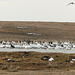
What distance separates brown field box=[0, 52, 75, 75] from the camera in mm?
22484

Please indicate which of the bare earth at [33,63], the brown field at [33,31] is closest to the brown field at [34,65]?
the bare earth at [33,63]

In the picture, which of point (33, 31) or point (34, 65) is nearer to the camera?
point (34, 65)

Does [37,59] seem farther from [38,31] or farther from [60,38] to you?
[38,31]

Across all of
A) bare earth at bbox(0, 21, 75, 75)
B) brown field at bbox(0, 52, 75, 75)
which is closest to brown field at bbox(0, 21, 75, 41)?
bare earth at bbox(0, 21, 75, 75)

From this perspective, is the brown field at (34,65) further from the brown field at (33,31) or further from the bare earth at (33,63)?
the brown field at (33,31)

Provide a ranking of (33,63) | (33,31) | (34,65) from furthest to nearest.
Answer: (33,31), (33,63), (34,65)

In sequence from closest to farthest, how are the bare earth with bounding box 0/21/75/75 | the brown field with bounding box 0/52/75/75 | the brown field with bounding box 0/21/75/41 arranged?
the brown field with bounding box 0/52/75/75 < the bare earth with bounding box 0/21/75/75 < the brown field with bounding box 0/21/75/41

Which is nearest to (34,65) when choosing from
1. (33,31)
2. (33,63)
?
(33,63)

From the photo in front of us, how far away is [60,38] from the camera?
50750 mm

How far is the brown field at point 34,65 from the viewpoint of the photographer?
22.5 metres

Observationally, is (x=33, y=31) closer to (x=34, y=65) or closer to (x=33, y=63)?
(x=33, y=63)

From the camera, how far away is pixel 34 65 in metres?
25.9

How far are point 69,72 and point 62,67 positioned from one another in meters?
3.00

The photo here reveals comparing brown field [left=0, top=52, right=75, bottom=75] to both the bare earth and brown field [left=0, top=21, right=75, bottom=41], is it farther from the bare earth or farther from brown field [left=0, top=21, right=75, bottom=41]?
brown field [left=0, top=21, right=75, bottom=41]
